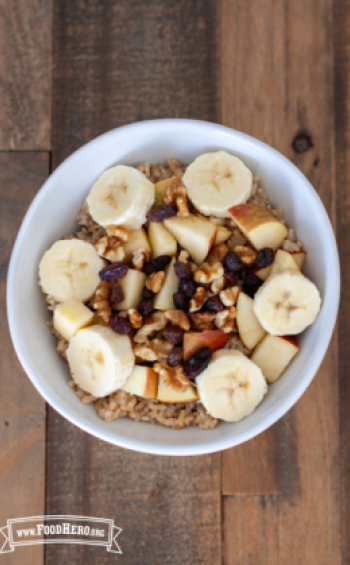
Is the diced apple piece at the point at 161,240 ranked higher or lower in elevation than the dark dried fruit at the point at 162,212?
lower

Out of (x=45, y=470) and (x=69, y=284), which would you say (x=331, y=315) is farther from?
(x=45, y=470)

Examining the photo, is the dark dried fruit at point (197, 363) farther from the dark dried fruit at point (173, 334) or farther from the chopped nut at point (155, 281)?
the chopped nut at point (155, 281)

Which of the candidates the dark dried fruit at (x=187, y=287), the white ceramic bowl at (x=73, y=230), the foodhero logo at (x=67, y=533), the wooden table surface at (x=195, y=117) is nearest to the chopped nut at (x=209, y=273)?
the dark dried fruit at (x=187, y=287)

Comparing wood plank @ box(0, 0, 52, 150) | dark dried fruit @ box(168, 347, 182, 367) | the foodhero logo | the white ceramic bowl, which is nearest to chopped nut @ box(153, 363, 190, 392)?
dark dried fruit @ box(168, 347, 182, 367)

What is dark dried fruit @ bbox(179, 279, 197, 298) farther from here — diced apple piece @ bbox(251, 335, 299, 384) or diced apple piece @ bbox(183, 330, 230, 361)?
diced apple piece @ bbox(251, 335, 299, 384)

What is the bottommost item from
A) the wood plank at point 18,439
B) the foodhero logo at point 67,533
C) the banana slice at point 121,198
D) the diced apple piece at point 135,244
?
the foodhero logo at point 67,533

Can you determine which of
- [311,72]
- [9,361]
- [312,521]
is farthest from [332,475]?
[311,72]
